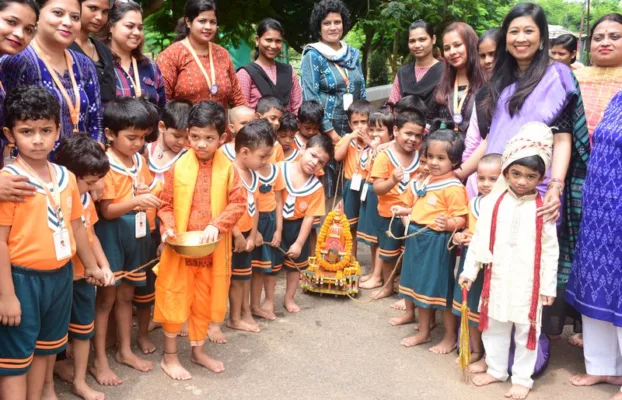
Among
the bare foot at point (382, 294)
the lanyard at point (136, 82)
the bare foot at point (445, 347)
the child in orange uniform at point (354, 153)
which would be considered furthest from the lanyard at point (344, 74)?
the bare foot at point (445, 347)

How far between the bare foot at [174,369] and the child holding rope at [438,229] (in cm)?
157

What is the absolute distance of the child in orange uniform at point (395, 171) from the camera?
15.2 feet

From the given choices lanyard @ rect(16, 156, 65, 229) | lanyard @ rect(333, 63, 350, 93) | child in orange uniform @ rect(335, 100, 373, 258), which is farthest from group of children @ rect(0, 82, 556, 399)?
lanyard @ rect(333, 63, 350, 93)

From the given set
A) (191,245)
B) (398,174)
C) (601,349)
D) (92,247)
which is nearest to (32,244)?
(92,247)

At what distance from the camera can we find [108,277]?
3.19 m

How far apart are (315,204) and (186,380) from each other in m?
1.61

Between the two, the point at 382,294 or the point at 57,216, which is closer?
the point at 57,216

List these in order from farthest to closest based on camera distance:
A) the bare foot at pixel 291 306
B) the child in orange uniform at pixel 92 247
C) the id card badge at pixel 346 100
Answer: the id card badge at pixel 346 100
the bare foot at pixel 291 306
the child in orange uniform at pixel 92 247

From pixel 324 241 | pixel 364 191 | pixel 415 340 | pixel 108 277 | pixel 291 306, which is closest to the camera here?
pixel 108 277

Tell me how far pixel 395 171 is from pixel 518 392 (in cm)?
169

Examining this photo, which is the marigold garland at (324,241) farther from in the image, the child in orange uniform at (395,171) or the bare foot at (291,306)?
the bare foot at (291,306)

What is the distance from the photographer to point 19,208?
2.69m

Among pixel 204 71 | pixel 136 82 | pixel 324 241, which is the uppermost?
pixel 204 71

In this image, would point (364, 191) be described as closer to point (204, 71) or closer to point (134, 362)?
point (204, 71)
